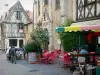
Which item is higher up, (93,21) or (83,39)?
(93,21)

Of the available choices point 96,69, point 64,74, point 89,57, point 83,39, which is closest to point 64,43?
point 83,39

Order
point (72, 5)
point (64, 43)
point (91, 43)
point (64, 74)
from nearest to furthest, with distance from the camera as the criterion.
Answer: point (64, 74), point (91, 43), point (64, 43), point (72, 5)

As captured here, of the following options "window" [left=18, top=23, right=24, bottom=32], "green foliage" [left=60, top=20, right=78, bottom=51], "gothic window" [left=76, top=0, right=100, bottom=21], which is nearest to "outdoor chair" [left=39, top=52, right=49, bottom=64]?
"green foliage" [left=60, top=20, right=78, bottom=51]

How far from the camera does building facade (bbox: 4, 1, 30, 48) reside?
52.9m

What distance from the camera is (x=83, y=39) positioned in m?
21.5

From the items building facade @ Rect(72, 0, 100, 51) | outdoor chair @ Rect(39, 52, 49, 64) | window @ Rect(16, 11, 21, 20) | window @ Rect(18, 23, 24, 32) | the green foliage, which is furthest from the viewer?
window @ Rect(16, 11, 21, 20)

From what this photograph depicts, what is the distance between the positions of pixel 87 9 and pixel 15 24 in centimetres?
3587

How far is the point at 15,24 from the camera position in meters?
54.1

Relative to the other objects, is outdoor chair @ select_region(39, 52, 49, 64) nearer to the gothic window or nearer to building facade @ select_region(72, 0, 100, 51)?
building facade @ select_region(72, 0, 100, 51)

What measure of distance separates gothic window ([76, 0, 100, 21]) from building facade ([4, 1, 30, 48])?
1285 inches

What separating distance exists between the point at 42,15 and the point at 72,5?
917 centimetres

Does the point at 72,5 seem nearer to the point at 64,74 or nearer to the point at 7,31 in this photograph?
the point at 64,74

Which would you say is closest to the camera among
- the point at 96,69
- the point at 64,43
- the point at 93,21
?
the point at 96,69

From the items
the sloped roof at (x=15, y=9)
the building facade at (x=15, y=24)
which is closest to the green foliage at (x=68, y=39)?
the sloped roof at (x=15, y=9)
